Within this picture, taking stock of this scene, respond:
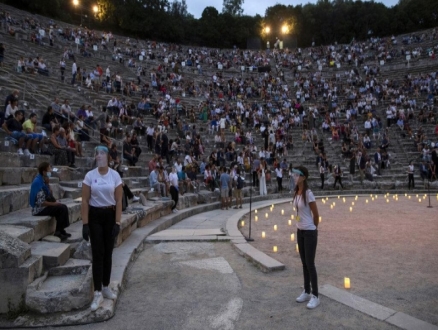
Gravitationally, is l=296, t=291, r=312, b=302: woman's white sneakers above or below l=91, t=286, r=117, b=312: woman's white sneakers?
below

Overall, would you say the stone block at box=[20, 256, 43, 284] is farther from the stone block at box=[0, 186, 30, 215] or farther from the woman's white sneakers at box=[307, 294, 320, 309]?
the woman's white sneakers at box=[307, 294, 320, 309]

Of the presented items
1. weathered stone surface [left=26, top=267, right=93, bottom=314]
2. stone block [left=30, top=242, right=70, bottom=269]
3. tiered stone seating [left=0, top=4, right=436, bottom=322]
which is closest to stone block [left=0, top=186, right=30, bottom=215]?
tiered stone seating [left=0, top=4, right=436, bottom=322]

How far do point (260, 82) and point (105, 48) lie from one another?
1436cm

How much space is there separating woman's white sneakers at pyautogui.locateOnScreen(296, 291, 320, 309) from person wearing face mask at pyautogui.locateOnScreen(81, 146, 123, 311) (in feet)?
7.41

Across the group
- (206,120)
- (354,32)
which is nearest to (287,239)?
(206,120)

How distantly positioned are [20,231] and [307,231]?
3647mm

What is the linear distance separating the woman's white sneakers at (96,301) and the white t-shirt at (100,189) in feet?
3.19

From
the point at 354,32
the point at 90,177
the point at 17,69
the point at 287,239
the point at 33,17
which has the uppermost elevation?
the point at 354,32

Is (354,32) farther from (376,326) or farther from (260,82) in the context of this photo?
(376,326)

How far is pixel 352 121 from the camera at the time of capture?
26047 mm

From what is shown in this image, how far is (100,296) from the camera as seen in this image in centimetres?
398

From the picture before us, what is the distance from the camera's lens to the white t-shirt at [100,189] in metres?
4.02

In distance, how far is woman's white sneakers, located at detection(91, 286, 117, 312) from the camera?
3852mm

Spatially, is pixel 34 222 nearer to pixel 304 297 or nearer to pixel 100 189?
pixel 100 189
